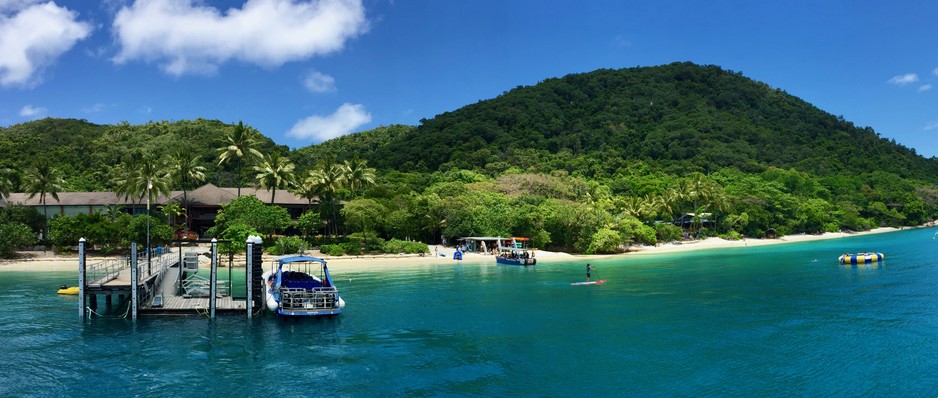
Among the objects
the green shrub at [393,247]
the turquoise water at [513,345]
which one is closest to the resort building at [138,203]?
the green shrub at [393,247]

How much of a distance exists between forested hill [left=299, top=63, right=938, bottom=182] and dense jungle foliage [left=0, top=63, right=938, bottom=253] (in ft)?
2.06

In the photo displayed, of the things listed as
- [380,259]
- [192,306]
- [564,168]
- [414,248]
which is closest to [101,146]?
[414,248]

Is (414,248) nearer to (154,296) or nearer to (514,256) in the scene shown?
(514,256)

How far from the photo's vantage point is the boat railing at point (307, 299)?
3228 cm

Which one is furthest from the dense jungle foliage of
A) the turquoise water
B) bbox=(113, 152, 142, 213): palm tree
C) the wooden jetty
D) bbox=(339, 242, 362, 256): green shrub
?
the wooden jetty

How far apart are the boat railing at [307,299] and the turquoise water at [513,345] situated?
2.97 feet

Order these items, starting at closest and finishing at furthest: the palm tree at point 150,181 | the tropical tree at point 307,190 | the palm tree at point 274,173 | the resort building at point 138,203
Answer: the palm tree at point 150,181 < the palm tree at point 274,173 < the tropical tree at point 307,190 < the resort building at point 138,203

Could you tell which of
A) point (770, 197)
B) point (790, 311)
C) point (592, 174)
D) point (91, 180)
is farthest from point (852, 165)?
point (91, 180)

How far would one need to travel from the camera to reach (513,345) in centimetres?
2745

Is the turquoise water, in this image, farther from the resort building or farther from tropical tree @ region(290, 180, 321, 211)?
the resort building

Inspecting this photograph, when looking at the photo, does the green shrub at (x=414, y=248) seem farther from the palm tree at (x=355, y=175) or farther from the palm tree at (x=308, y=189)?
the palm tree at (x=308, y=189)

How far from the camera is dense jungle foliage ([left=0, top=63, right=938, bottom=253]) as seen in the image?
79500mm

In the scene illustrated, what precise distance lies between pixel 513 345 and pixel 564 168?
10792 cm

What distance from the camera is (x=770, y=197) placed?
111 m
